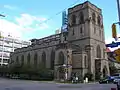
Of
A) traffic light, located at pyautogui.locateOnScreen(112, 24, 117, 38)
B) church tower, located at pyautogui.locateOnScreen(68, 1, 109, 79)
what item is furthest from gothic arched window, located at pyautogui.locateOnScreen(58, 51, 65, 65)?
traffic light, located at pyautogui.locateOnScreen(112, 24, 117, 38)

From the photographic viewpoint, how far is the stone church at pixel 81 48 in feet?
199

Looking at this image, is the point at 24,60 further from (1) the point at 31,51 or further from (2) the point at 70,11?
(2) the point at 70,11

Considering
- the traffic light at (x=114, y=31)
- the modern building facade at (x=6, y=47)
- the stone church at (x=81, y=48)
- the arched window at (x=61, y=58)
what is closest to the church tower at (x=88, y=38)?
the stone church at (x=81, y=48)

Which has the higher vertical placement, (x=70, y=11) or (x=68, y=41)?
(x=70, y=11)

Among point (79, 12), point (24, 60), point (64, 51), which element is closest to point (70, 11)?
point (79, 12)

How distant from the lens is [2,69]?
87125mm

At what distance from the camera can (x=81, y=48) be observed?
2574 inches

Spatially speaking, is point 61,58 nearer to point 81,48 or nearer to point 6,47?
point 81,48

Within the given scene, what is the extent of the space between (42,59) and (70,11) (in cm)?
2034

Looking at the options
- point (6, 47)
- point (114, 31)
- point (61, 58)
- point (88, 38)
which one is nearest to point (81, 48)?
point (88, 38)

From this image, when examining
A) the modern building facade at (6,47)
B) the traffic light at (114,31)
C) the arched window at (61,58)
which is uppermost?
the modern building facade at (6,47)

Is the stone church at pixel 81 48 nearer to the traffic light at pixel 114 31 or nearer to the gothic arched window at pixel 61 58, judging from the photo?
the gothic arched window at pixel 61 58

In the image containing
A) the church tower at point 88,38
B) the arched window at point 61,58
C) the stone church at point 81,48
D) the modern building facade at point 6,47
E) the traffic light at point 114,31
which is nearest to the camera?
the traffic light at point 114,31

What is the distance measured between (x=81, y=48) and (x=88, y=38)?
3943 millimetres
